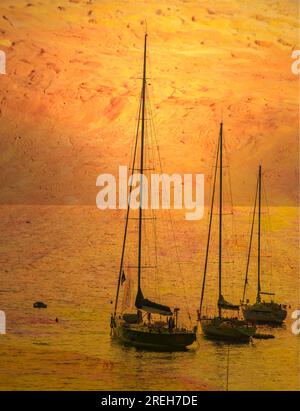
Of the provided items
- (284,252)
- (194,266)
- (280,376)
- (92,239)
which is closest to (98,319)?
(280,376)

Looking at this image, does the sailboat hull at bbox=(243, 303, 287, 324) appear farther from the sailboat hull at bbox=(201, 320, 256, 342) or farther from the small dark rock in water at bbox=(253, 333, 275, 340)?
the sailboat hull at bbox=(201, 320, 256, 342)

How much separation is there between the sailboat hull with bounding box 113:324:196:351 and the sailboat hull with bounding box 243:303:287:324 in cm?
1142

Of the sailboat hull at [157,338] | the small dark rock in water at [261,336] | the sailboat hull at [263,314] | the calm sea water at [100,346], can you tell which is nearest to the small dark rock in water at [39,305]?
the calm sea water at [100,346]

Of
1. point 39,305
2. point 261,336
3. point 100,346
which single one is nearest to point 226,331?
point 261,336

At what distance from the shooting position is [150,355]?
153 ft

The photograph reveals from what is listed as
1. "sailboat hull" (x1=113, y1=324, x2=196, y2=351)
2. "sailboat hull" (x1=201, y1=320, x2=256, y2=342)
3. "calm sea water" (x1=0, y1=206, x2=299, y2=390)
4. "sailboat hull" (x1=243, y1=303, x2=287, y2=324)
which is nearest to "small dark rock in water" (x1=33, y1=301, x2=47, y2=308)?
"calm sea water" (x1=0, y1=206, x2=299, y2=390)

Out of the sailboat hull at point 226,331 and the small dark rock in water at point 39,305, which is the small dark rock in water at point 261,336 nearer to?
the sailboat hull at point 226,331

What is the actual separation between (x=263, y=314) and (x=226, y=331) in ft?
27.5

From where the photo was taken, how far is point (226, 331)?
50.2m

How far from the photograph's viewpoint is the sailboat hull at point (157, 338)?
46.2m

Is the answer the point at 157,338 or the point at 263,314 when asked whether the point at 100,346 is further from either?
the point at 263,314

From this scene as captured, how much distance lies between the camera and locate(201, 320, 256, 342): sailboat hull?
165ft

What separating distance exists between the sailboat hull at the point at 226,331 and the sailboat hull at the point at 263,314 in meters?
6.51
